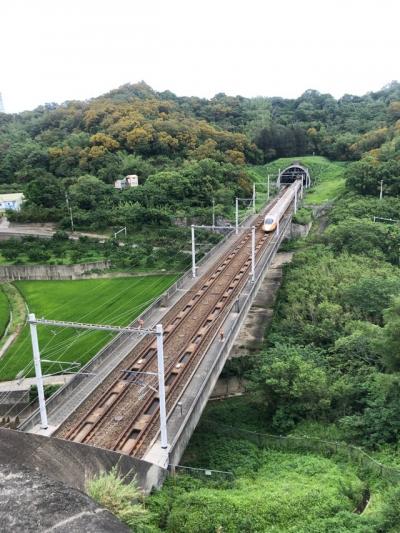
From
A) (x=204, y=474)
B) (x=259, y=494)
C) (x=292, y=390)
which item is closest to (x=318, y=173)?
(x=292, y=390)

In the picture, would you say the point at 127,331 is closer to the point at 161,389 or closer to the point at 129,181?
the point at 161,389

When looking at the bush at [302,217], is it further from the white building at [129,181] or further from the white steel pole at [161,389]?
the white steel pole at [161,389]

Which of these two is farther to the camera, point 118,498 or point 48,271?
point 48,271

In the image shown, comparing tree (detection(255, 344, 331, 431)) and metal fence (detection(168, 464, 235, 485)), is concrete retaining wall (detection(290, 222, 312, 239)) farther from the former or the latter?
metal fence (detection(168, 464, 235, 485))

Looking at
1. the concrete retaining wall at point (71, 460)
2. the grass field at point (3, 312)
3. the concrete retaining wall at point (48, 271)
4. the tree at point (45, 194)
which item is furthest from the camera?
the tree at point (45, 194)

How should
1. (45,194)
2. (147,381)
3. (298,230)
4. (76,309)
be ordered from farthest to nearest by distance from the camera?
1. (45,194)
2. (298,230)
3. (76,309)
4. (147,381)

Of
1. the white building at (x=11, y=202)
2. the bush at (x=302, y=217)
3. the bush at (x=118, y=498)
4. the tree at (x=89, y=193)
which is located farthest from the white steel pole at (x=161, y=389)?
the white building at (x=11, y=202)
